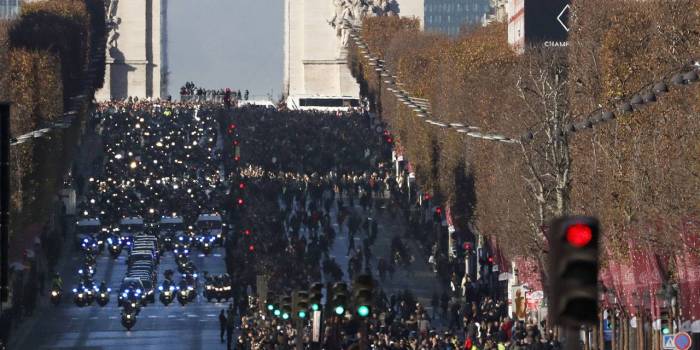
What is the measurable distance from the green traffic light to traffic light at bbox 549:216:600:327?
1430cm

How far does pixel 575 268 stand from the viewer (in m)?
18.1

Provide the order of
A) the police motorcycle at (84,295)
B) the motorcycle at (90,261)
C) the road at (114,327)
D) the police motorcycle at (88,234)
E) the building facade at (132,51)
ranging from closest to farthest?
the road at (114,327), the police motorcycle at (84,295), the motorcycle at (90,261), the police motorcycle at (88,234), the building facade at (132,51)

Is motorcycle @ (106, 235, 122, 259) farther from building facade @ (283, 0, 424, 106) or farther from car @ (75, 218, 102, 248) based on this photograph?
building facade @ (283, 0, 424, 106)

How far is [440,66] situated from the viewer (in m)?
93.4

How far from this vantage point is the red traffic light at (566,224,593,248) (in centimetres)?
1806

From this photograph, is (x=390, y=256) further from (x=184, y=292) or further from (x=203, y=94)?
(x=203, y=94)

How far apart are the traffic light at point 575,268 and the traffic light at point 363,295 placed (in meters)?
14.3

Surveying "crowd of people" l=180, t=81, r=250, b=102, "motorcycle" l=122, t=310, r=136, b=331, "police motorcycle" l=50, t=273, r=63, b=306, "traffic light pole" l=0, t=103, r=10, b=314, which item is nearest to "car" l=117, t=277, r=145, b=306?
"police motorcycle" l=50, t=273, r=63, b=306

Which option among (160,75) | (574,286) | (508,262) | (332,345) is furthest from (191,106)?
(574,286)

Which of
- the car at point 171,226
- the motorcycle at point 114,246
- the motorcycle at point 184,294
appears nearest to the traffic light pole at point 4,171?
the motorcycle at point 184,294

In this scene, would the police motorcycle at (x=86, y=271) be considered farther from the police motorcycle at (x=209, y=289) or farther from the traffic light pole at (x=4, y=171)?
the traffic light pole at (x=4, y=171)

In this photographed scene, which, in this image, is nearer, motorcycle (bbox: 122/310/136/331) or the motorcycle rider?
motorcycle (bbox: 122/310/136/331)

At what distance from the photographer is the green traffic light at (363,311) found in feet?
106

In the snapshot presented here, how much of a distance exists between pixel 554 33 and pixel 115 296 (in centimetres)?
2386
